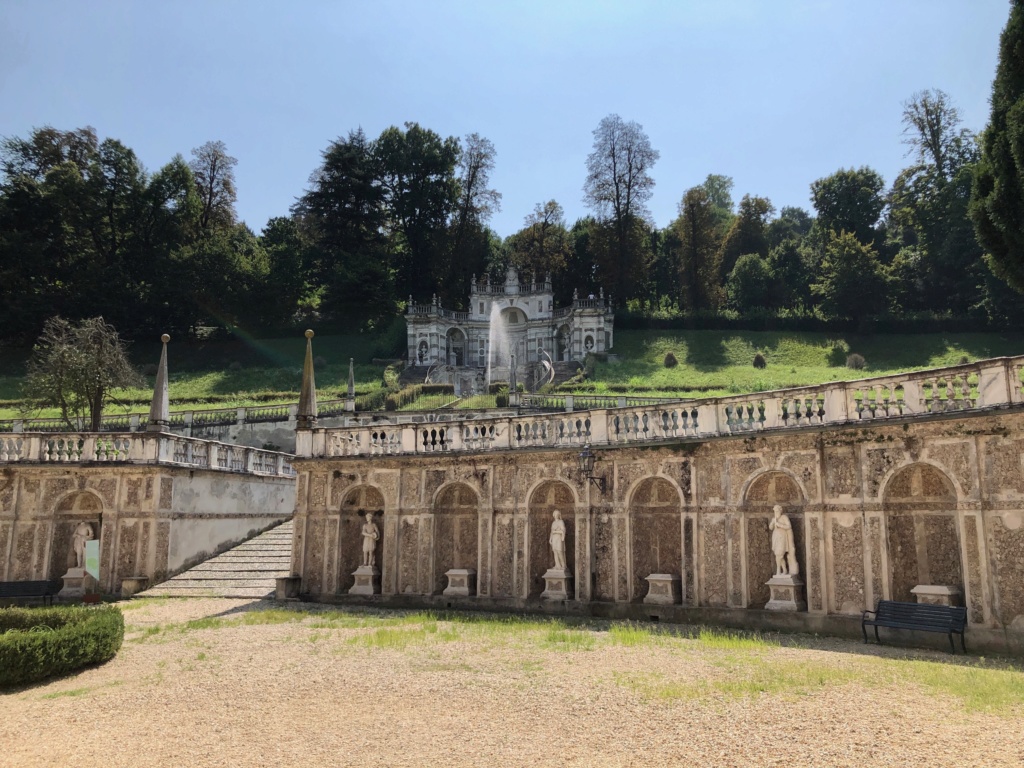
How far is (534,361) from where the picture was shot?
6725cm

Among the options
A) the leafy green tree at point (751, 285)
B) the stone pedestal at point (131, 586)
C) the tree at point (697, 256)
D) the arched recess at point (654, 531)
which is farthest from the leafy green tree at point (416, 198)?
the arched recess at point (654, 531)

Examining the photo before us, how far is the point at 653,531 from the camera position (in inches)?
699

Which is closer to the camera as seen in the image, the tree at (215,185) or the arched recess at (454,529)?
the arched recess at (454,529)

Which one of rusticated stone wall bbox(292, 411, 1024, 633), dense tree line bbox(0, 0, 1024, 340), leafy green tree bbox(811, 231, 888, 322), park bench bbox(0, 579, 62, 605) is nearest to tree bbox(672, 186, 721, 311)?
dense tree line bbox(0, 0, 1024, 340)

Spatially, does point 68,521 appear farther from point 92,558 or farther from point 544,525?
point 544,525

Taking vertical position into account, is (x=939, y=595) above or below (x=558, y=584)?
above

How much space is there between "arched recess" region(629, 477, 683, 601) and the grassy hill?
2984 centimetres

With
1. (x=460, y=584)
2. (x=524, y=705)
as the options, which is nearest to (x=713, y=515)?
(x=460, y=584)

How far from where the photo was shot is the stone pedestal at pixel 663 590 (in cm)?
1677

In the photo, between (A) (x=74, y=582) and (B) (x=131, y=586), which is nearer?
(B) (x=131, y=586)

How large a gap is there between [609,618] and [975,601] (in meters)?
6.94

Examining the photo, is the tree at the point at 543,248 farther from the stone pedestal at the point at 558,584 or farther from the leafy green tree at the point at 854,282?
the stone pedestal at the point at 558,584

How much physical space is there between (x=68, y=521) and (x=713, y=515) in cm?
1770

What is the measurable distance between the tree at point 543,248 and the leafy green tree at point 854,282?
2382cm
